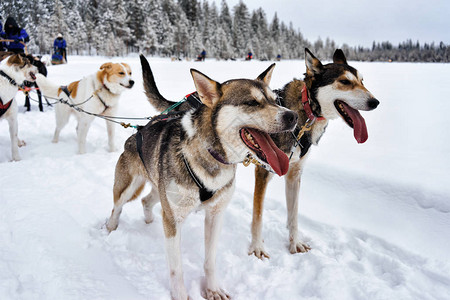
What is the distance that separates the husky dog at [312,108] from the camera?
2365 mm

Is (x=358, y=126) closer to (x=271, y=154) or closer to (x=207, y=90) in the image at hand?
(x=271, y=154)

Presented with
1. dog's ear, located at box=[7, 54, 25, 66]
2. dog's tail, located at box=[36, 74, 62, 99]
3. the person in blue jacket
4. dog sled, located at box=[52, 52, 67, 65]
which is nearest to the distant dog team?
dog's ear, located at box=[7, 54, 25, 66]

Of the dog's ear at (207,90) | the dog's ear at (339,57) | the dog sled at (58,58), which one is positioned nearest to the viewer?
the dog's ear at (207,90)

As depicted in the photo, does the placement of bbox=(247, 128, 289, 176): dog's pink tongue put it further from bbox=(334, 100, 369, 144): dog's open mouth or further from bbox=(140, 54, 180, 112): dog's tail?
bbox=(140, 54, 180, 112): dog's tail

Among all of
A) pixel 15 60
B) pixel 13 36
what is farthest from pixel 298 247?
pixel 13 36

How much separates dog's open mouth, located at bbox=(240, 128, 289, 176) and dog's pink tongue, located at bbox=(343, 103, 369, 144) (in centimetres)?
94

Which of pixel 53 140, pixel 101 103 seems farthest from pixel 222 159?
pixel 53 140

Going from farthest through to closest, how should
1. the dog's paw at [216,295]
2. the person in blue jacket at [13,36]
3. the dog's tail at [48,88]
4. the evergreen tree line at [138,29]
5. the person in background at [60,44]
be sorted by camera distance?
1. the evergreen tree line at [138,29]
2. the person in background at [60,44]
3. the person in blue jacket at [13,36]
4. the dog's tail at [48,88]
5. the dog's paw at [216,295]

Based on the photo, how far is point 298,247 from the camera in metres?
2.66

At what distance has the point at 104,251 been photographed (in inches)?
96.3

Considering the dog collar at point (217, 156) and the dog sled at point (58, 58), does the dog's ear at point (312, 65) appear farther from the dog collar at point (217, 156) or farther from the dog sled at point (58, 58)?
the dog sled at point (58, 58)

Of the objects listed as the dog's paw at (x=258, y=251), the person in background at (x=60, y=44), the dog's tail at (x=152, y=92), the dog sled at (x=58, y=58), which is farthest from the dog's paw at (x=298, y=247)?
the dog sled at (x=58, y=58)

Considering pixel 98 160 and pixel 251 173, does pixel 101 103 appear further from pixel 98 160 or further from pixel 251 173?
pixel 251 173

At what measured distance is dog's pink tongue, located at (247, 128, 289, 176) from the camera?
5.41 feet
